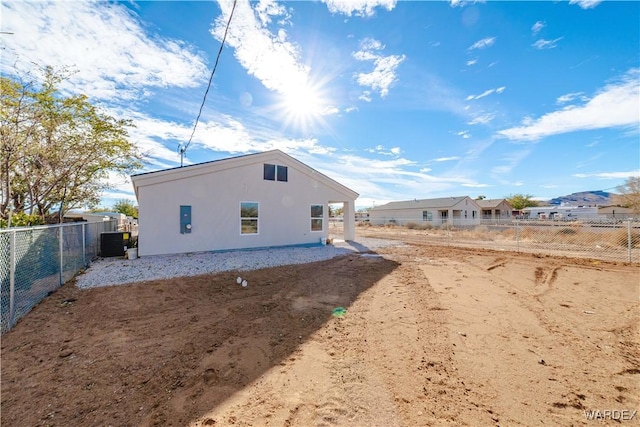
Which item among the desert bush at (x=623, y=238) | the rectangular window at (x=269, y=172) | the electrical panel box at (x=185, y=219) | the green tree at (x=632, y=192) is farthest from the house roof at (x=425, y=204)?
the electrical panel box at (x=185, y=219)

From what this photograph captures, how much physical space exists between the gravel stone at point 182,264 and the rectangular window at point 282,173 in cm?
342

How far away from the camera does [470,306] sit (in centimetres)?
468

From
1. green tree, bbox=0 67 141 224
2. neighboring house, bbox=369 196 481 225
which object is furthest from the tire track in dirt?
neighboring house, bbox=369 196 481 225

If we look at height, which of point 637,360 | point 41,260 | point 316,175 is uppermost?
point 316,175

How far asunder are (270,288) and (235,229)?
5254mm

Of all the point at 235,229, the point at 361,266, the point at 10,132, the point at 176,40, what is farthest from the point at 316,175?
the point at 10,132

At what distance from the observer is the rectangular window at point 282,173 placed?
1158 centimetres

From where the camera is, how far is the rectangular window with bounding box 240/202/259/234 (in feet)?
35.0

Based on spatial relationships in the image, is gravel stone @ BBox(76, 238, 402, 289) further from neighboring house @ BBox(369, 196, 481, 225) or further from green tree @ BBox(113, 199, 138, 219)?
green tree @ BBox(113, 199, 138, 219)

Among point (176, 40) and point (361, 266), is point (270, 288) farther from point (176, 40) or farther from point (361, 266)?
point (176, 40)

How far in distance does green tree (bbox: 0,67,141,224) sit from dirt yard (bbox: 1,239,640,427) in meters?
5.37

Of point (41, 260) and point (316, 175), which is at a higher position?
point (316, 175)

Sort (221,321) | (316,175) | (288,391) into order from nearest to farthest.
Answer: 1. (288,391)
2. (221,321)
3. (316,175)

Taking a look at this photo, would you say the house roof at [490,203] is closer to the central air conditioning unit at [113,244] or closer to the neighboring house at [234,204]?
the neighboring house at [234,204]
